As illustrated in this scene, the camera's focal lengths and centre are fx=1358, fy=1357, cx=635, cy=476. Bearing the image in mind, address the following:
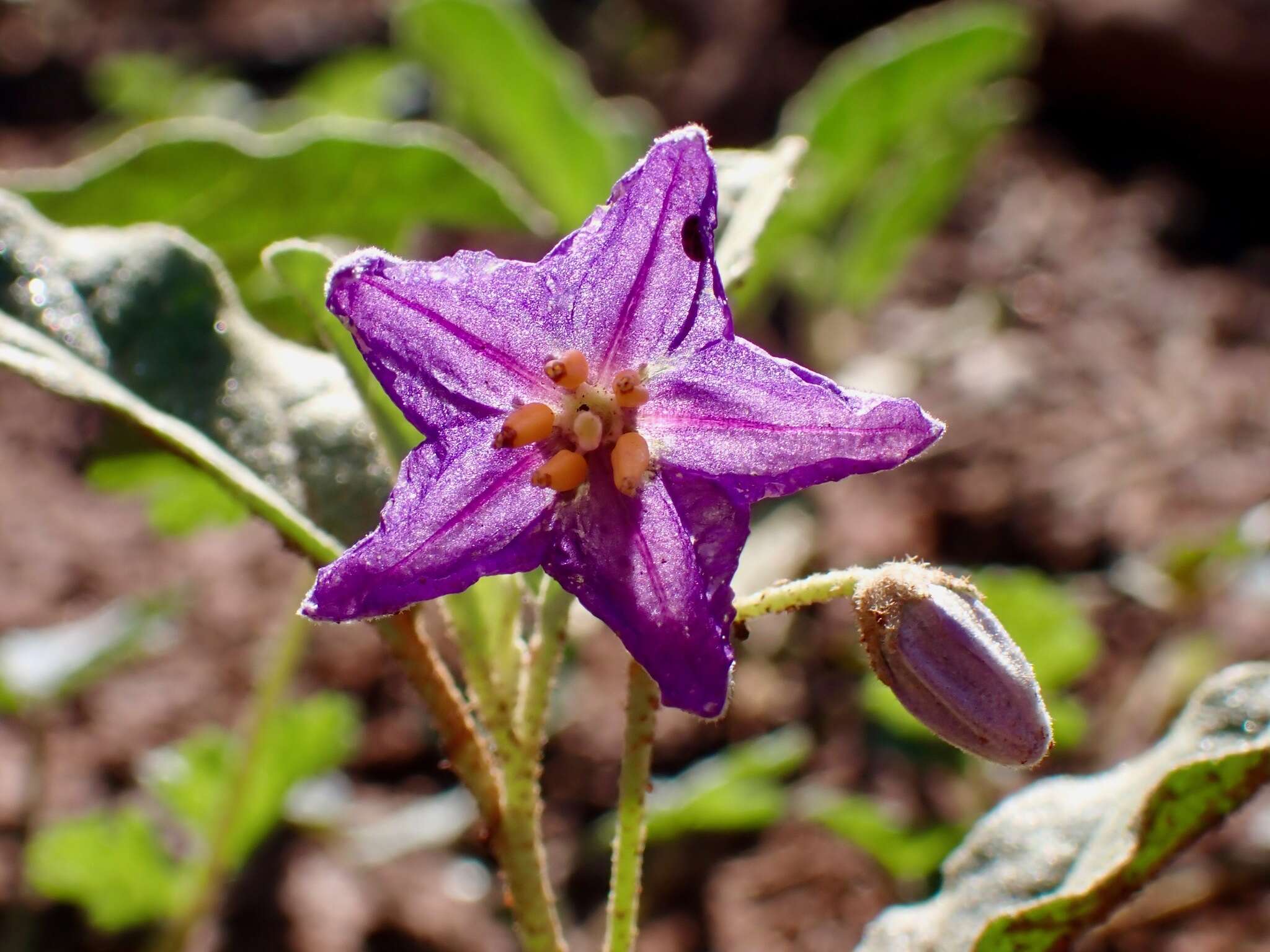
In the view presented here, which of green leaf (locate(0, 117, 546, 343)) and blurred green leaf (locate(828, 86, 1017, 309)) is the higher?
green leaf (locate(0, 117, 546, 343))

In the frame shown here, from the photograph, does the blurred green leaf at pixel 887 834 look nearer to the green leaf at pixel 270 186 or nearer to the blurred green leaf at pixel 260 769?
the blurred green leaf at pixel 260 769

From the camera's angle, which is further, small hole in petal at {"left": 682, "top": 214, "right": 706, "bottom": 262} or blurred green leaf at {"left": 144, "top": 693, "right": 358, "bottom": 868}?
blurred green leaf at {"left": 144, "top": 693, "right": 358, "bottom": 868}

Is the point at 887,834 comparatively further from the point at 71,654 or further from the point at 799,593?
the point at 71,654

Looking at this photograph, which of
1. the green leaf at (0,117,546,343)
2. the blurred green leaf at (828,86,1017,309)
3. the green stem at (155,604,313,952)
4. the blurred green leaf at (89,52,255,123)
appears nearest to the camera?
the green leaf at (0,117,546,343)

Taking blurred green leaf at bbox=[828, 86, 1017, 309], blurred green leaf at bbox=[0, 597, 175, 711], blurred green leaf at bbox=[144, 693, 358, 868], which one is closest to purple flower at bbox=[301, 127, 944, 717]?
blurred green leaf at bbox=[144, 693, 358, 868]

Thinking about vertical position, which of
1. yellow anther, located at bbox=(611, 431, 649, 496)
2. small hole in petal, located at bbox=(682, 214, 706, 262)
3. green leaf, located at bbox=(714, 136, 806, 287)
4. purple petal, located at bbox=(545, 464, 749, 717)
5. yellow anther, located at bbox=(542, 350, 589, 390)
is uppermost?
small hole in petal, located at bbox=(682, 214, 706, 262)

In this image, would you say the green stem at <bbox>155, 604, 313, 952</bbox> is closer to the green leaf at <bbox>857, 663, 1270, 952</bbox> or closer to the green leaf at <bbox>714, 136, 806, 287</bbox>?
the green leaf at <bbox>714, 136, 806, 287</bbox>
